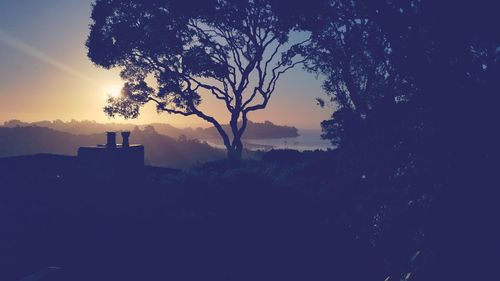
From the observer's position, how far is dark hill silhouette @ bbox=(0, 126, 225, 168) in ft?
411

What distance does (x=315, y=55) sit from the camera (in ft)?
99.4

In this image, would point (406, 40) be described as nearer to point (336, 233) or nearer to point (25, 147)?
point (336, 233)

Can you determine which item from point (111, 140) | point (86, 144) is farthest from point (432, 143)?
point (86, 144)

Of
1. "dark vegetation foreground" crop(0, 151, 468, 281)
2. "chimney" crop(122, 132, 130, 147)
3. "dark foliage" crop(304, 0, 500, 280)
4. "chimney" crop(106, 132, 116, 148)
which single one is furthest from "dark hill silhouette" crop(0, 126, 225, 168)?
"dark foliage" crop(304, 0, 500, 280)

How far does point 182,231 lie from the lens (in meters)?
12.9

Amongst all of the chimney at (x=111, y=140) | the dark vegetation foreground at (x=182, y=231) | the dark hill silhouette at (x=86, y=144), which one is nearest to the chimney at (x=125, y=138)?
the chimney at (x=111, y=140)

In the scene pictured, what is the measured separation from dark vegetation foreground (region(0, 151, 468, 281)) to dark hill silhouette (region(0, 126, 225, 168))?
339 feet

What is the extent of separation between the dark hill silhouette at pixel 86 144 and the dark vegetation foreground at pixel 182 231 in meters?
103

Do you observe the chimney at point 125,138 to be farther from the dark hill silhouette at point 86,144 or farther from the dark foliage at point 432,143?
the dark hill silhouette at point 86,144

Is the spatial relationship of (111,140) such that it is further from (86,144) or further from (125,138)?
(86,144)

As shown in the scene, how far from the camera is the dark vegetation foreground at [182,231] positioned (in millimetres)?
11008

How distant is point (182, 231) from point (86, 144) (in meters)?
124

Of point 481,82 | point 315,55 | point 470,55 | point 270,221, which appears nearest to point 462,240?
point 481,82

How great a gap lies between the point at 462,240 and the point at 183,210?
10422 mm
